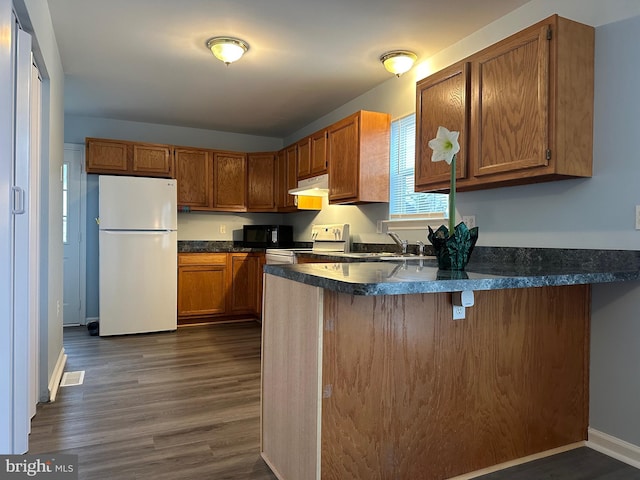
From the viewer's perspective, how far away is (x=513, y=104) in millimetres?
2225

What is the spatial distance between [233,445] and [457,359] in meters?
1.18

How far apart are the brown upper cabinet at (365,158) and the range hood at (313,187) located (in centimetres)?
36

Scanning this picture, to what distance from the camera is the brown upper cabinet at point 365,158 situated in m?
3.73

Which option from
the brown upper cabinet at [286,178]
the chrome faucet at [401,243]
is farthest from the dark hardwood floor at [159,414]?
the brown upper cabinet at [286,178]

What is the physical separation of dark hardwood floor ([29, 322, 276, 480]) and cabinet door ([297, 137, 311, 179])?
6.21ft

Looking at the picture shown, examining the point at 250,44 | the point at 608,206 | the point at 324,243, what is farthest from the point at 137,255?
the point at 608,206

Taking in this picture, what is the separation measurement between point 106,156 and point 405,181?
10.8 feet

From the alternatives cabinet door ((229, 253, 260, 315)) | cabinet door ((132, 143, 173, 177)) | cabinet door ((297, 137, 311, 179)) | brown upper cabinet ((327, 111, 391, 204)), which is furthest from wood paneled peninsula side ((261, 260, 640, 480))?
cabinet door ((132, 143, 173, 177))

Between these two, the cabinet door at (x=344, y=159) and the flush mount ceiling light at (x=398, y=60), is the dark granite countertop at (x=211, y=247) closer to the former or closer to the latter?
the cabinet door at (x=344, y=159)

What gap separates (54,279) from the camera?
120 inches

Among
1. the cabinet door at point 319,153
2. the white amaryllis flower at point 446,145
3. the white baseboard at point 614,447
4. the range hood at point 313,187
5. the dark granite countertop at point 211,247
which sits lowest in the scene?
the white baseboard at point 614,447

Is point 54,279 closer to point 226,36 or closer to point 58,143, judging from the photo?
point 58,143

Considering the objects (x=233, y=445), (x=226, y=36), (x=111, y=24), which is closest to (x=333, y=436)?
(x=233, y=445)

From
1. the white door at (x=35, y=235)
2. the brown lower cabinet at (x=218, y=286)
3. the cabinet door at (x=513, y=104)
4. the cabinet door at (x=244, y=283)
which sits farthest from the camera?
the cabinet door at (x=244, y=283)
